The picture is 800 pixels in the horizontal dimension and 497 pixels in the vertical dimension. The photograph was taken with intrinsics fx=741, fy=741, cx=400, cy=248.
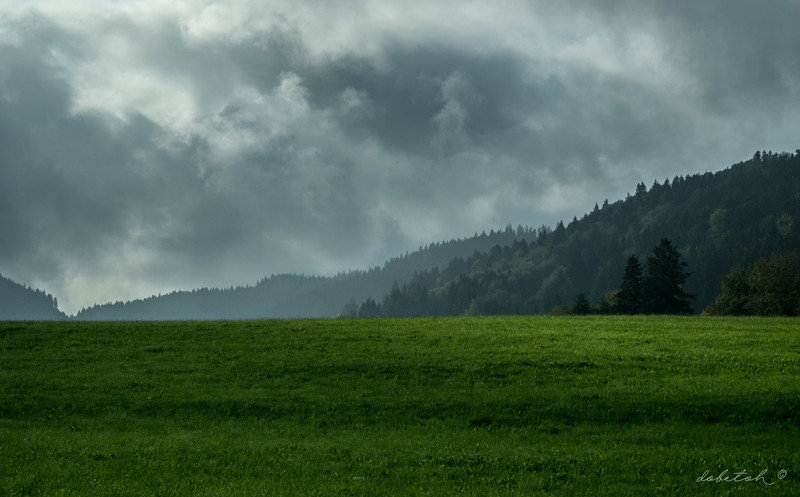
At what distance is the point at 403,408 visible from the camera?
3419 centimetres

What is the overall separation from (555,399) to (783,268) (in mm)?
110351

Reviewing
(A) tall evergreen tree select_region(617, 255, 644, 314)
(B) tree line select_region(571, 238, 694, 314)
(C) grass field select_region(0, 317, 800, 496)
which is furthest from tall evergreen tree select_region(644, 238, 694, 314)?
(C) grass field select_region(0, 317, 800, 496)

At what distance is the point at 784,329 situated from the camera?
54.0 meters

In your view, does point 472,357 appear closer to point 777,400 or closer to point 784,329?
point 777,400

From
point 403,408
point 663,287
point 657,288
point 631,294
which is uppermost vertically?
point 663,287

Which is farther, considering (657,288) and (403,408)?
(657,288)

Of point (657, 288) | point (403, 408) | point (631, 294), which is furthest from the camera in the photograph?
point (631, 294)

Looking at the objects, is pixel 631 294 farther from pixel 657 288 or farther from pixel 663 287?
pixel 663 287

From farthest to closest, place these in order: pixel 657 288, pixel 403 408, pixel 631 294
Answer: pixel 631 294
pixel 657 288
pixel 403 408

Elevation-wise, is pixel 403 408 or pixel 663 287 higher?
pixel 663 287

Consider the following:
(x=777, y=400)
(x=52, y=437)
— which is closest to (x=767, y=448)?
(x=777, y=400)

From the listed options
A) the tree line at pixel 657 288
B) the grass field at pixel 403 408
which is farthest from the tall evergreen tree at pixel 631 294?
the grass field at pixel 403 408

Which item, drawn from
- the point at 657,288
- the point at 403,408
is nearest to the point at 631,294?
the point at 657,288

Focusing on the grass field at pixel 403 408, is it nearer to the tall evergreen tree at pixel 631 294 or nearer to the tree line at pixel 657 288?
the tree line at pixel 657 288
